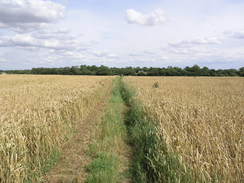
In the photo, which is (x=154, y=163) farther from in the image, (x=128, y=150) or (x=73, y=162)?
(x=73, y=162)

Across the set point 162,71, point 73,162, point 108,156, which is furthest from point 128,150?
point 162,71

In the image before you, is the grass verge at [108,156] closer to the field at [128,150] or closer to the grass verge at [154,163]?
the field at [128,150]

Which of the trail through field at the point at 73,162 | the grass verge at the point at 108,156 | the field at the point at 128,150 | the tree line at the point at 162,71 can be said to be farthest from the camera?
the tree line at the point at 162,71

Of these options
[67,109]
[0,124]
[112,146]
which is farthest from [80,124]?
[0,124]

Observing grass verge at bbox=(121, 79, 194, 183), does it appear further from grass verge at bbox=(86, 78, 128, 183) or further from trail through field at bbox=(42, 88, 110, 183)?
trail through field at bbox=(42, 88, 110, 183)

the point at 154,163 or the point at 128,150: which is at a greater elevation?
the point at 154,163

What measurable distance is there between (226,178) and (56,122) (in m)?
5.45

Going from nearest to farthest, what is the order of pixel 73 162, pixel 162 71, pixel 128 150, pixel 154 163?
pixel 154 163 → pixel 73 162 → pixel 128 150 → pixel 162 71

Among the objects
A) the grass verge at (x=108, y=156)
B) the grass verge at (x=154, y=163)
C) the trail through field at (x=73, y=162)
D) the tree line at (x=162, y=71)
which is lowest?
the trail through field at (x=73, y=162)

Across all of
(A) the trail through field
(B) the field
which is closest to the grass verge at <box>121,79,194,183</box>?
(B) the field

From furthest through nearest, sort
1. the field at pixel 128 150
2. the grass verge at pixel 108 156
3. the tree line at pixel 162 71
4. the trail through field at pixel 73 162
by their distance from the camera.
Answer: the tree line at pixel 162 71, the trail through field at pixel 73 162, the grass verge at pixel 108 156, the field at pixel 128 150

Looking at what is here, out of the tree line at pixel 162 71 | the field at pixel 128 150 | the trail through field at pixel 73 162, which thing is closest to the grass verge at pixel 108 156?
the field at pixel 128 150

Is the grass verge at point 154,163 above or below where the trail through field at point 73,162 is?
above

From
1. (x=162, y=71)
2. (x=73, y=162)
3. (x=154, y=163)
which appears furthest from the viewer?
(x=162, y=71)
